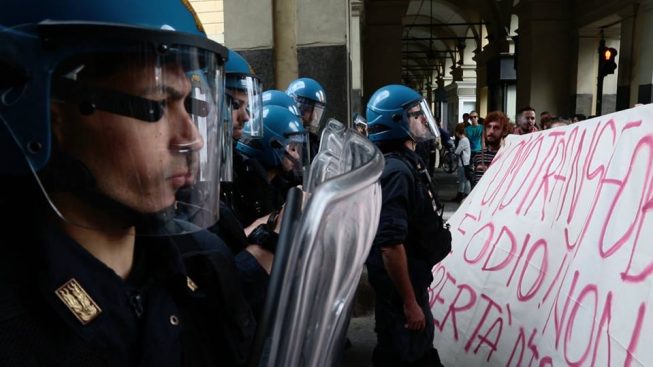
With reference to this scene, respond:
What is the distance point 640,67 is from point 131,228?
12395 millimetres

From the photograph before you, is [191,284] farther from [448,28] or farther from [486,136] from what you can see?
[448,28]

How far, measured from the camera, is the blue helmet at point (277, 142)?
9.32 ft

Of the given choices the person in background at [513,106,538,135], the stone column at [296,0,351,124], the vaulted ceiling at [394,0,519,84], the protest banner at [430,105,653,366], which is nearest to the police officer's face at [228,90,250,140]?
the protest banner at [430,105,653,366]

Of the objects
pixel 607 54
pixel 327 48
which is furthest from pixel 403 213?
pixel 607 54

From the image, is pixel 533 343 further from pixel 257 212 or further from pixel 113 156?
pixel 113 156

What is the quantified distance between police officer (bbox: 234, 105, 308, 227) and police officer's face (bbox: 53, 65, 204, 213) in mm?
1552

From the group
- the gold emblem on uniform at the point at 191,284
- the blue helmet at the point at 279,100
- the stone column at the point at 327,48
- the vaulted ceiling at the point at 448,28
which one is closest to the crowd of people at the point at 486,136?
the stone column at the point at 327,48

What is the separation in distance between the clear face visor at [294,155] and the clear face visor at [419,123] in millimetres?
652

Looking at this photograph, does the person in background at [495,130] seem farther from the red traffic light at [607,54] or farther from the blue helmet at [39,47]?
the red traffic light at [607,54]

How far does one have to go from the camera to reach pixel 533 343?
1985mm

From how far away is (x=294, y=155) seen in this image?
9.90ft

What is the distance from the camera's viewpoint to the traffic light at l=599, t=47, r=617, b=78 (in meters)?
11.3

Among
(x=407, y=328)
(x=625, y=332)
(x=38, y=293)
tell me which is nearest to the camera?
(x=38, y=293)

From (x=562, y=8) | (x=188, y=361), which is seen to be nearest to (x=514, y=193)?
(x=188, y=361)
